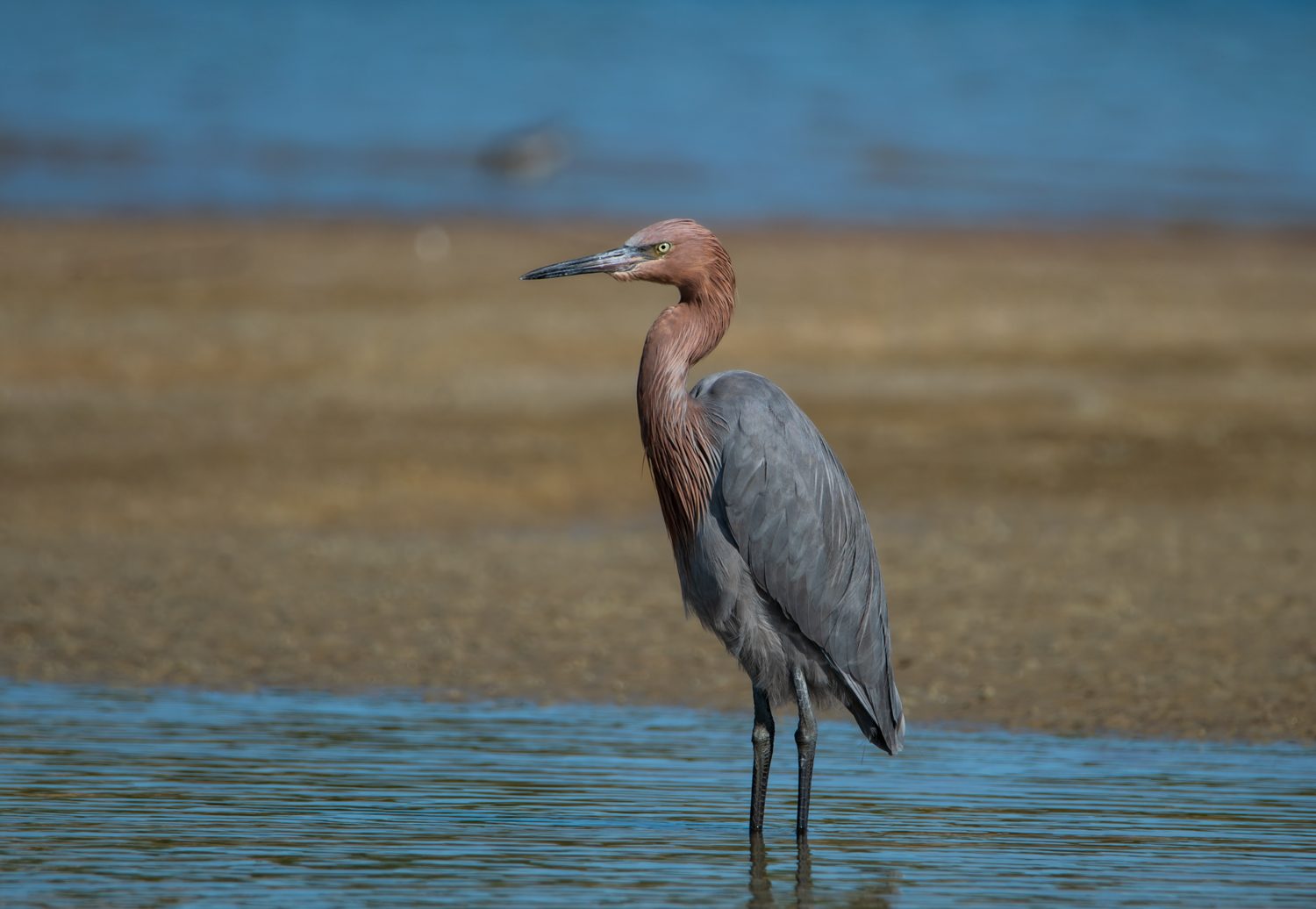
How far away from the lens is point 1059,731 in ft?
21.7

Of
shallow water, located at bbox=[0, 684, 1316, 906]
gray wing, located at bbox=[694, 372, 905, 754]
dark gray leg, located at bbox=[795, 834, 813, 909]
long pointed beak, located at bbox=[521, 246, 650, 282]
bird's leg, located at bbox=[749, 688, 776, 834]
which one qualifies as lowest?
dark gray leg, located at bbox=[795, 834, 813, 909]

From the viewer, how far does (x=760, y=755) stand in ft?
17.7

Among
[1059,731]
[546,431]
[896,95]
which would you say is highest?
[896,95]

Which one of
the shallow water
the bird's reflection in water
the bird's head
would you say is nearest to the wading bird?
the bird's head

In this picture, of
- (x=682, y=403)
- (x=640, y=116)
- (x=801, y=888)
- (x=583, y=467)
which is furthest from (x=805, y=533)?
(x=640, y=116)

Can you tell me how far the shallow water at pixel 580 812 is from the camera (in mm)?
4797

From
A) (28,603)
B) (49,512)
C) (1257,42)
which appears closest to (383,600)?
(28,603)

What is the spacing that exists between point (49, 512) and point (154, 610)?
81.8 inches

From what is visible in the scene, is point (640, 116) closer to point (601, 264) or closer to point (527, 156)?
point (527, 156)

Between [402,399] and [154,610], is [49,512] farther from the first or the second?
[402,399]

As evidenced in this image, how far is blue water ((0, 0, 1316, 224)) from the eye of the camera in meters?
22.4

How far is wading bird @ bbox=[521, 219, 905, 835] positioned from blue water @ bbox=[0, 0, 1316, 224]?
15.0 meters

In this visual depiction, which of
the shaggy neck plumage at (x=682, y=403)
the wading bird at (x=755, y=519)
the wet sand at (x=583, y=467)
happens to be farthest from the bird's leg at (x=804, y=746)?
the wet sand at (x=583, y=467)

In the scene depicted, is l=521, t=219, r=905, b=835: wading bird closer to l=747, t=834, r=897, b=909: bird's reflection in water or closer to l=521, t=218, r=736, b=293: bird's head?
l=521, t=218, r=736, b=293: bird's head
